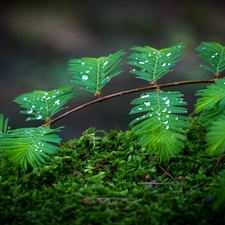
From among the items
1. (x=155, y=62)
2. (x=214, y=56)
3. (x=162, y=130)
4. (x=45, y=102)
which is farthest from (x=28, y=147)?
(x=214, y=56)

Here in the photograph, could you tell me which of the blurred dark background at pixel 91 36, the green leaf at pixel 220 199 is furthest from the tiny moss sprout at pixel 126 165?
the blurred dark background at pixel 91 36

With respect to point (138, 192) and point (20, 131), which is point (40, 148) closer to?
point (20, 131)

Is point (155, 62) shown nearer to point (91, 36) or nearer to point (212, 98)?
point (212, 98)

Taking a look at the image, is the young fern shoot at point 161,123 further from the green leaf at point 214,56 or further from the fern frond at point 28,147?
the fern frond at point 28,147

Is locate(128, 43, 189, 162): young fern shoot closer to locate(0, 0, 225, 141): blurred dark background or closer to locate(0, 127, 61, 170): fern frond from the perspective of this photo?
locate(0, 127, 61, 170): fern frond

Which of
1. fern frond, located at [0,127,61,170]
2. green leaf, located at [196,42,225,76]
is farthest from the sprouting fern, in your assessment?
fern frond, located at [0,127,61,170]

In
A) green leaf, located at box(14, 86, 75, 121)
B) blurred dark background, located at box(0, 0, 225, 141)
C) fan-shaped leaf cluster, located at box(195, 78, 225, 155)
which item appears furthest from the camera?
blurred dark background, located at box(0, 0, 225, 141)

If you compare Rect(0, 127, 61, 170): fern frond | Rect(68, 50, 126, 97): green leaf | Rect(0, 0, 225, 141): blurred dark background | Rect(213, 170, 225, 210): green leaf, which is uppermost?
Rect(0, 0, 225, 141): blurred dark background
